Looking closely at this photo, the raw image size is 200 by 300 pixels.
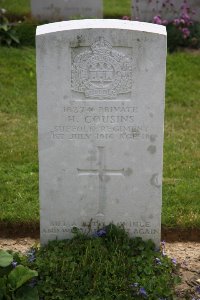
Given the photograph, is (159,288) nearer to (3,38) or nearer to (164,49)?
(164,49)

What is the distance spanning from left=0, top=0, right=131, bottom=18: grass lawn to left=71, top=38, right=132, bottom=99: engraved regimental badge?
8067mm

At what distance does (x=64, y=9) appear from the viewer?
11.6 metres

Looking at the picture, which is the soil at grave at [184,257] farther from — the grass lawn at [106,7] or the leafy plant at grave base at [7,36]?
the grass lawn at [106,7]

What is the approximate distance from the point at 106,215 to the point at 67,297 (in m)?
0.76

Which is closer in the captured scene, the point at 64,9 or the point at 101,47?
the point at 101,47

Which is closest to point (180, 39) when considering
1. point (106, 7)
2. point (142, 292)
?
point (106, 7)

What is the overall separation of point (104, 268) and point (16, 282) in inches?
24.4

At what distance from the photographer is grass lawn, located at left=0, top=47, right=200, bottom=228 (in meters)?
5.70

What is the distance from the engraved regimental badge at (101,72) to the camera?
4.39 metres

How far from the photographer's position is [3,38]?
10406 millimetres

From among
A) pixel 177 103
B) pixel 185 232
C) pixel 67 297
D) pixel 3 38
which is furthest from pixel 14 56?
pixel 67 297

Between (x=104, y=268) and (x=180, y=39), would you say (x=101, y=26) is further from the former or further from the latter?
(x=180, y=39)

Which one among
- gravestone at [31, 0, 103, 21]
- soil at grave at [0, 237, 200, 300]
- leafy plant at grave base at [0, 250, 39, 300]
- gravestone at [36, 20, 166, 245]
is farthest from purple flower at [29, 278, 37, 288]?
gravestone at [31, 0, 103, 21]

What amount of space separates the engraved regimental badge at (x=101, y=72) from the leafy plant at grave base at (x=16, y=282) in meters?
1.20
